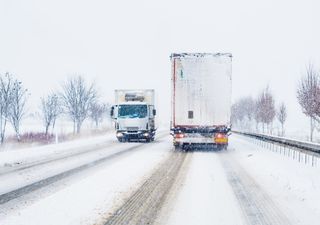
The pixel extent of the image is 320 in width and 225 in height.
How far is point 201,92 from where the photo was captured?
19.2 m

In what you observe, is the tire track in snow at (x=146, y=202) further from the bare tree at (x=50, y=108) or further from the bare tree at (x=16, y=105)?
the bare tree at (x=50, y=108)

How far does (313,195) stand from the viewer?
864 cm

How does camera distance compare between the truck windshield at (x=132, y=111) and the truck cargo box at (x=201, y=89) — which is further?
the truck windshield at (x=132, y=111)

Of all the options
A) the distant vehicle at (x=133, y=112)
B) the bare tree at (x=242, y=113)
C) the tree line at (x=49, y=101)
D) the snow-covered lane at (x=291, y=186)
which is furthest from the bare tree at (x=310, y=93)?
the bare tree at (x=242, y=113)

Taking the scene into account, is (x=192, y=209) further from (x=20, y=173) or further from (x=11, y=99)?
(x=11, y=99)

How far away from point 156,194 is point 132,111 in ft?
63.4

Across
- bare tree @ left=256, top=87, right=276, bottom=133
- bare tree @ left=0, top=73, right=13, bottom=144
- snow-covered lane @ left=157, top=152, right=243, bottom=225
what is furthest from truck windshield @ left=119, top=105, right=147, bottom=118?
bare tree @ left=256, top=87, right=276, bottom=133

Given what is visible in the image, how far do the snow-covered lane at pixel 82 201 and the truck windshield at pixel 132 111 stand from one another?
1576 cm

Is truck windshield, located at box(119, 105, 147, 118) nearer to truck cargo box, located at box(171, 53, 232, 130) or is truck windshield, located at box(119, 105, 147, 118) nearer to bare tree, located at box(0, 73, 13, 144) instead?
bare tree, located at box(0, 73, 13, 144)

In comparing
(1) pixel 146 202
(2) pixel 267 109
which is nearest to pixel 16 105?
(1) pixel 146 202

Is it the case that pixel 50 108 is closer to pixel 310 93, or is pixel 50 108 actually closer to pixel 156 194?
pixel 310 93

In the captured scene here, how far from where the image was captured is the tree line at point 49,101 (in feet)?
93.9

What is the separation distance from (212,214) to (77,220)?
84.9 inches

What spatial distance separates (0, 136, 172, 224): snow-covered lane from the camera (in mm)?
6191
